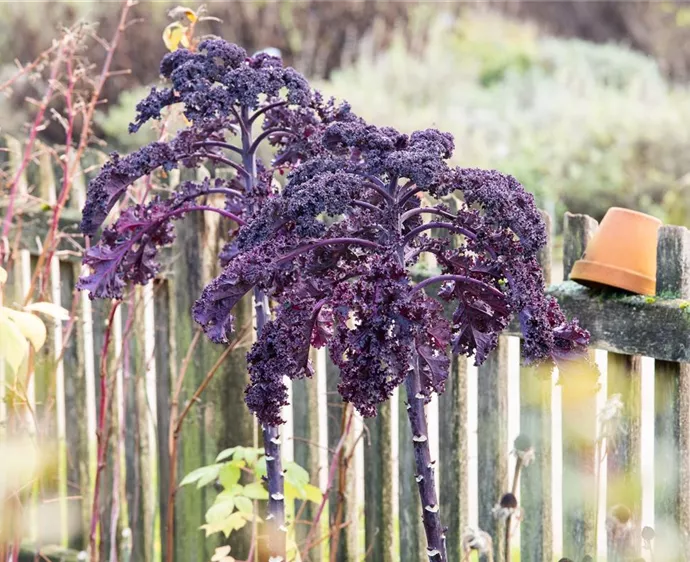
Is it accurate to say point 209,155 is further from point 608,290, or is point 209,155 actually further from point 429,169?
point 608,290

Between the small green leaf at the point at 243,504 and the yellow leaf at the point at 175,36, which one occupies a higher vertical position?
the yellow leaf at the point at 175,36

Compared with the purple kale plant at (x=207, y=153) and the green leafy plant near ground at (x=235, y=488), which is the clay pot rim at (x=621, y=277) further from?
the green leafy plant near ground at (x=235, y=488)

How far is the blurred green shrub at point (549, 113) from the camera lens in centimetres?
1009

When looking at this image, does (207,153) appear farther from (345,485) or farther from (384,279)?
(345,485)

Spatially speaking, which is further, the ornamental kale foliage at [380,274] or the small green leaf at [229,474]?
the small green leaf at [229,474]

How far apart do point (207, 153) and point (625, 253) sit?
39.7 inches

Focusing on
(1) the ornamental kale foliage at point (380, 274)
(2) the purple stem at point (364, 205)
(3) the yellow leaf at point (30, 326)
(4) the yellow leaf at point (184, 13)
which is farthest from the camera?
(4) the yellow leaf at point (184, 13)

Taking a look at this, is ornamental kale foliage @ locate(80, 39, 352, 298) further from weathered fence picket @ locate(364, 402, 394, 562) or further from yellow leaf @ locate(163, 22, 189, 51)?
weathered fence picket @ locate(364, 402, 394, 562)

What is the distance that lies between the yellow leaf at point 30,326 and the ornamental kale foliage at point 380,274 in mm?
326

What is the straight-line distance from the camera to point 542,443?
270cm

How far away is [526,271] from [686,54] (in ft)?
63.0

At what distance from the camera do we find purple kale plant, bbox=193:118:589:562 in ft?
5.31

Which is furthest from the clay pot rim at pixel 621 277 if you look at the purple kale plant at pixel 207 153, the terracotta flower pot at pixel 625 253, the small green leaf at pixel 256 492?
the small green leaf at pixel 256 492

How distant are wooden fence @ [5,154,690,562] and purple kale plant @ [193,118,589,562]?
0.21m
